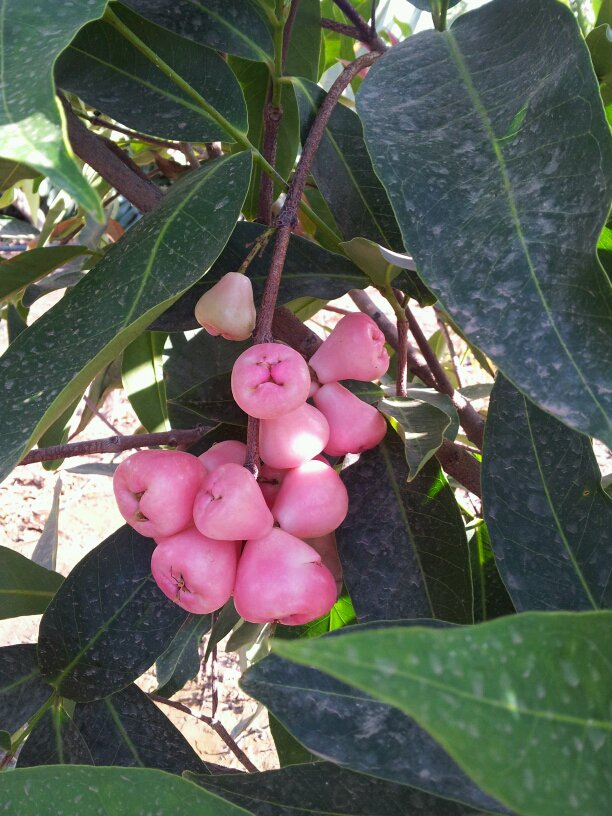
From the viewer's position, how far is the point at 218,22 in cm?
54

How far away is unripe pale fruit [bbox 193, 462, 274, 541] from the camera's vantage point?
39cm

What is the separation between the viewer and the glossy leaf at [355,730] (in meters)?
0.36

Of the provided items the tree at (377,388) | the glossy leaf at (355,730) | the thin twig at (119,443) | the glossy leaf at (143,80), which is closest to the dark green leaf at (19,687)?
the tree at (377,388)

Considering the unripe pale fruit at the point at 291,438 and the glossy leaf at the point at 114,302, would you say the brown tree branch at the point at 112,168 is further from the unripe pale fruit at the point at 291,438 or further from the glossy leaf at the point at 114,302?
the unripe pale fruit at the point at 291,438

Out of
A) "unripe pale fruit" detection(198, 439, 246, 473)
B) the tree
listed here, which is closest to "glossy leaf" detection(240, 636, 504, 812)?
the tree

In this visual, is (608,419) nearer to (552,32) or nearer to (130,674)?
(552,32)

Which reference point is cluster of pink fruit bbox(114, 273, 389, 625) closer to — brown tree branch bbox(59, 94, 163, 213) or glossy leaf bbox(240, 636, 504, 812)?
glossy leaf bbox(240, 636, 504, 812)

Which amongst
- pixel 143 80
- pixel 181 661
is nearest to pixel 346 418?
pixel 143 80

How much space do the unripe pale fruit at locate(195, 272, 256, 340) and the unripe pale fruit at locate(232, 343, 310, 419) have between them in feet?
0.14

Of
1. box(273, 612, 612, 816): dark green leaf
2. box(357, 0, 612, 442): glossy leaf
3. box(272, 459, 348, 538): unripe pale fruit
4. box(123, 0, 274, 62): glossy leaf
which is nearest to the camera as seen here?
box(273, 612, 612, 816): dark green leaf

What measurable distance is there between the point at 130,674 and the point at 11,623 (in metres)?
1.38

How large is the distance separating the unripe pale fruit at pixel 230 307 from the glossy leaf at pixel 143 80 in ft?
0.54

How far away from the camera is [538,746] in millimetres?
245

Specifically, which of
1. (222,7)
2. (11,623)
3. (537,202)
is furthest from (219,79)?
(11,623)
